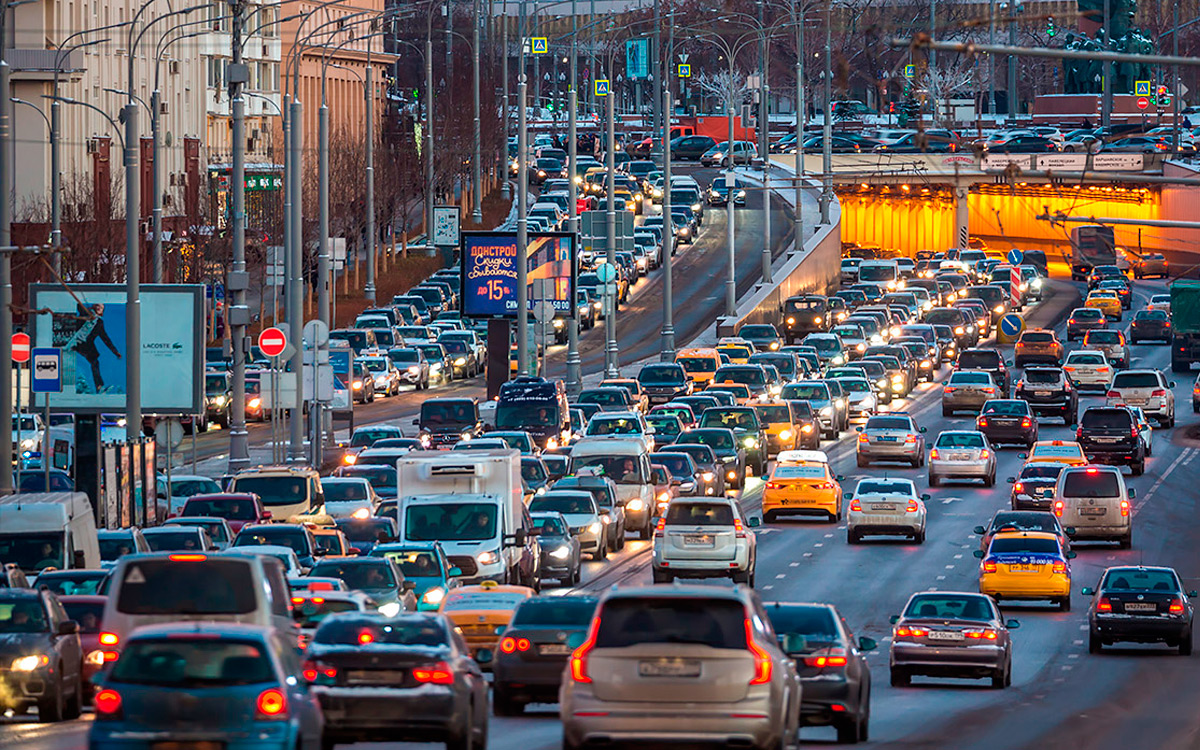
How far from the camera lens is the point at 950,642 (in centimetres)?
2964

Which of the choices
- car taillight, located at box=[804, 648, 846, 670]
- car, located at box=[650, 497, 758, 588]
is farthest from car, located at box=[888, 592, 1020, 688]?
car, located at box=[650, 497, 758, 588]

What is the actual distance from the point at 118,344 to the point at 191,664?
93.2 ft

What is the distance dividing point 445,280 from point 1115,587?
6687 cm

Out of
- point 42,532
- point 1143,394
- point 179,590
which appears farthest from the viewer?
point 1143,394

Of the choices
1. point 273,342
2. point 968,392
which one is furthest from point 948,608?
point 968,392

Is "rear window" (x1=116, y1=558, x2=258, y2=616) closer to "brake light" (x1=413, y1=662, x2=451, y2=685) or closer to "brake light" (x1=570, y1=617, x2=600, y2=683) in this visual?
"brake light" (x1=413, y1=662, x2=451, y2=685)

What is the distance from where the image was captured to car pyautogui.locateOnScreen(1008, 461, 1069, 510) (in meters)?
49.2

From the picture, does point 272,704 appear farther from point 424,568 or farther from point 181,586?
point 424,568

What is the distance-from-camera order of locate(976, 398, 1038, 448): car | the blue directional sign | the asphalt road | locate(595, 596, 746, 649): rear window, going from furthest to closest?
the blue directional sign, locate(976, 398, 1038, 448): car, the asphalt road, locate(595, 596, 746, 649): rear window

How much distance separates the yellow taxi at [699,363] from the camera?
7431 centimetres

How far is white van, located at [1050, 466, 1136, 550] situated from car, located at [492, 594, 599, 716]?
23.7 metres

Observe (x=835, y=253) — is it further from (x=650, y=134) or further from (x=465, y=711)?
(x=465, y=711)

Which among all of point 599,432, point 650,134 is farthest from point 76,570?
point 650,134

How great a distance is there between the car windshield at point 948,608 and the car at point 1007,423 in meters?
32.5
